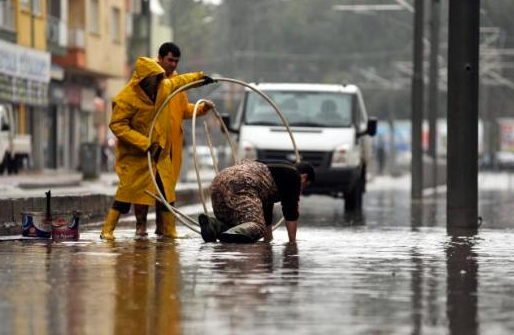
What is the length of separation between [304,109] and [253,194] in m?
13.4

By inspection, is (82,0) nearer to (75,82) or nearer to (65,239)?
(75,82)

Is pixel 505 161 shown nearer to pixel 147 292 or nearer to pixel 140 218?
pixel 140 218

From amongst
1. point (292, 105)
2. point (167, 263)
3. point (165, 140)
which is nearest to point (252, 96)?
→ point (292, 105)

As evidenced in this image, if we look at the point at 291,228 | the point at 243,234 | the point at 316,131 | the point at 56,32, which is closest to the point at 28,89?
the point at 56,32

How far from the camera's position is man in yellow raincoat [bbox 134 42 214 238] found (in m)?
17.0

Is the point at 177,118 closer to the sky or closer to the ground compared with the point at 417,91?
closer to the ground

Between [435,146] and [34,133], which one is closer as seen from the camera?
[435,146]

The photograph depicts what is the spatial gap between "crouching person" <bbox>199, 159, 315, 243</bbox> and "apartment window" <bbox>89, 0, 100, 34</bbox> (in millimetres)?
50057

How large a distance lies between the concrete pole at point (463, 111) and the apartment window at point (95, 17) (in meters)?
46.6

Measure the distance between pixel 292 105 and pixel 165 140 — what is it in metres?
12.2

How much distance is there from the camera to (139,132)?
16.8 metres

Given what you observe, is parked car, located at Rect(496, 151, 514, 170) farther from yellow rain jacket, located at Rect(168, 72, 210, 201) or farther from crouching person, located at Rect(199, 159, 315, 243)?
crouching person, located at Rect(199, 159, 315, 243)

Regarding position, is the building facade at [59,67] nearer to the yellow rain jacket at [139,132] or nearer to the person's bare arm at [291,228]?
the yellow rain jacket at [139,132]

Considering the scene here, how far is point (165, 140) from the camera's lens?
55.5 ft
